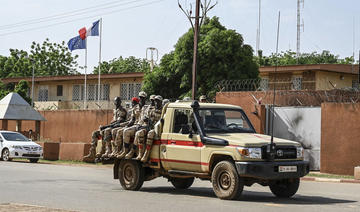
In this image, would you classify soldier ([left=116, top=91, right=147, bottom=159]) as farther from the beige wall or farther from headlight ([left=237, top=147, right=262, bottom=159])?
the beige wall

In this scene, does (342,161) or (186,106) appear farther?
(342,161)

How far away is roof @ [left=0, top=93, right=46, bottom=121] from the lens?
116ft

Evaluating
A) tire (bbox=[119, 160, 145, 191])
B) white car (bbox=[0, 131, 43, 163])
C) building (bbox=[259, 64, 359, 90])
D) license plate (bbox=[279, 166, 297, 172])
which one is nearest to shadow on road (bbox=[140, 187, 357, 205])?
tire (bbox=[119, 160, 145, 191])

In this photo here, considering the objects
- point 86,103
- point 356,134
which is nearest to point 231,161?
point 356,134

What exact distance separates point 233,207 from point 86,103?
3371cm

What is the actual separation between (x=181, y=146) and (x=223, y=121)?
43.2 inches

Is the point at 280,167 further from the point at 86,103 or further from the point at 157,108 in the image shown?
the point at 86,103

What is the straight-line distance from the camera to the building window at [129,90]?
41875mm

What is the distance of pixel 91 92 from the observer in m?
44.7

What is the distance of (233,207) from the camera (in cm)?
1116

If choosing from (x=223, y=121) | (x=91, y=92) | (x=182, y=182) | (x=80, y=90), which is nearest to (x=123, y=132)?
(x=182, y=182)

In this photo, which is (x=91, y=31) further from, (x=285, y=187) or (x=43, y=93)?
(x=285, y=187)

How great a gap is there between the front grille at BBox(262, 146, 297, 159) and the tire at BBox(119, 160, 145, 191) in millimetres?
3678

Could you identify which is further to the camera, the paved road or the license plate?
the license plate
